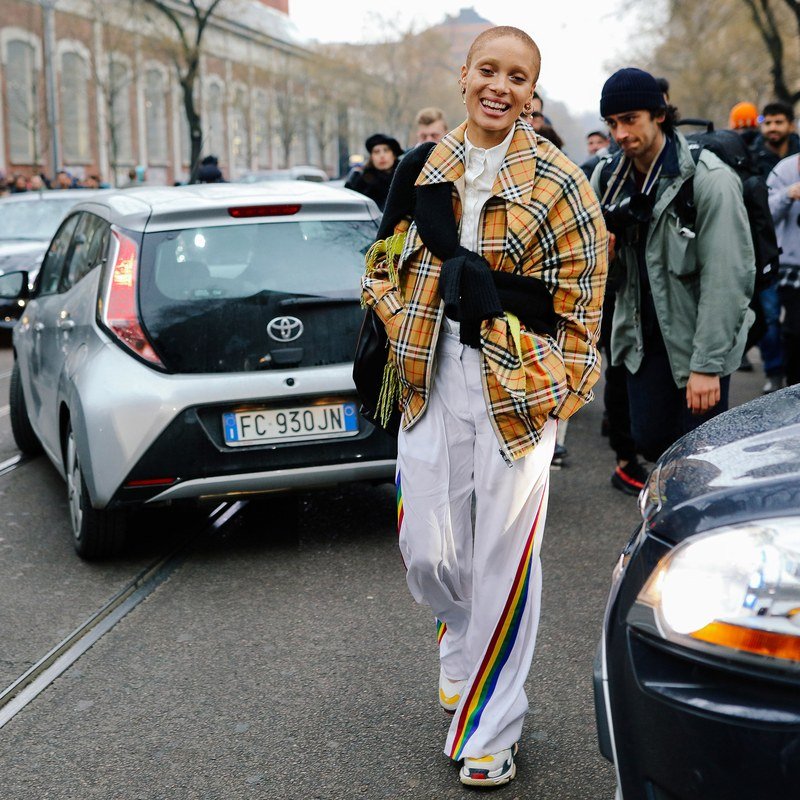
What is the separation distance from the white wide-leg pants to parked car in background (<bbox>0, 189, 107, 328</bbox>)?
10140 mm

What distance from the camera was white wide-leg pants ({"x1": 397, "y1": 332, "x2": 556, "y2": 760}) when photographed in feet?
9.91

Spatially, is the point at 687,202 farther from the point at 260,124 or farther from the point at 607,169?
the point at 260,124

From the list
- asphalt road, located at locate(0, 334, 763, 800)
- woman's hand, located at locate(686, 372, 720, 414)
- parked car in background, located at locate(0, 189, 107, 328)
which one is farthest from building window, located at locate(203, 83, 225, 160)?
woman's hand, located at locate(686, 372, 720, 414)

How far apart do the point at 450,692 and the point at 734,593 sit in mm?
1552

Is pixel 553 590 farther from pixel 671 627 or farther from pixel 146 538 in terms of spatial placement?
pixel 671 627

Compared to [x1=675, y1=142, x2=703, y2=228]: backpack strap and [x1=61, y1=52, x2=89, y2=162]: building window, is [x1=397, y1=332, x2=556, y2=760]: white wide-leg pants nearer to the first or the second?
[x1=675, y1=142, x2=703, y2=228]: backpack strap

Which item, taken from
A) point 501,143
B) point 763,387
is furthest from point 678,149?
point 763,387

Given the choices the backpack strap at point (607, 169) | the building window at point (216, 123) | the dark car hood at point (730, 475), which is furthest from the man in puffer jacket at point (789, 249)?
the building window at point (216, 123)

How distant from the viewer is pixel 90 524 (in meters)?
4.93

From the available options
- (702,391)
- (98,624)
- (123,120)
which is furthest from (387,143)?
(123,120)

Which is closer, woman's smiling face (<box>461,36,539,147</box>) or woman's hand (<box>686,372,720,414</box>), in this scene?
woman's smiling face (<box>461,36,539,147</box>)

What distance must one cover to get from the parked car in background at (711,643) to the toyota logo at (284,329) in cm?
283

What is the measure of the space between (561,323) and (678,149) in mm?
1648

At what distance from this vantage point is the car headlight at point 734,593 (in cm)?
189
